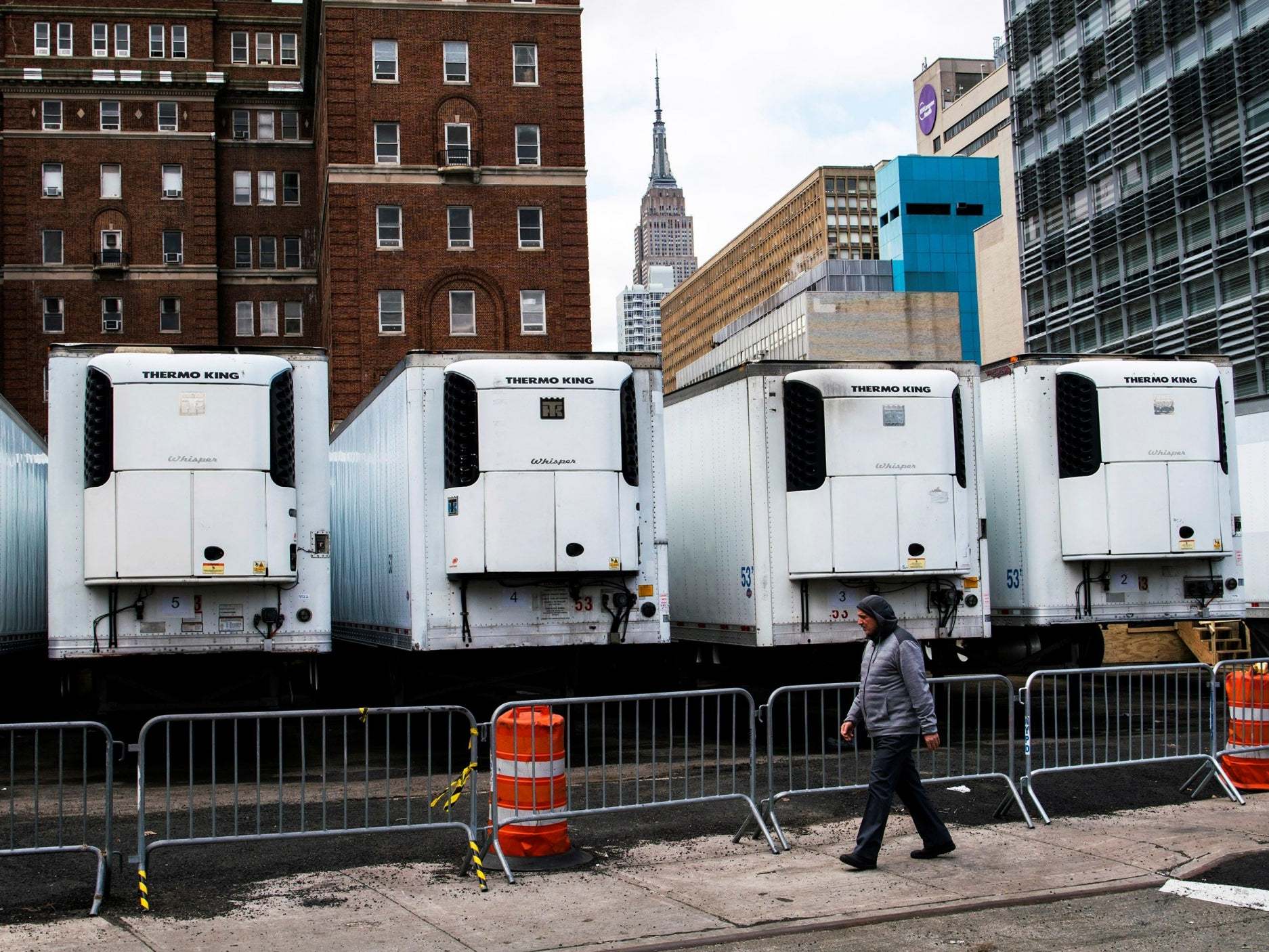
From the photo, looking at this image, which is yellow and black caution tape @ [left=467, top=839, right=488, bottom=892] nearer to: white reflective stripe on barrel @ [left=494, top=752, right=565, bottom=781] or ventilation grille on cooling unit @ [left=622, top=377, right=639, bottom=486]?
white reflective stripe on barrel @ [left=494, top=752, right=565, bottom=781]

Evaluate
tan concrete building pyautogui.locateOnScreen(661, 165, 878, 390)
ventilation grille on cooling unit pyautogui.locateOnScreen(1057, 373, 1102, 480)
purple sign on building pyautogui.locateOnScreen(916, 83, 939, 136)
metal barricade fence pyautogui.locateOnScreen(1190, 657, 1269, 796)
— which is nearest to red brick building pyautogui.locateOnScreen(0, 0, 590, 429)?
ventilation grille on cooling unit pyautogui.locateOnScreen(1057, 373, 1102, 480)

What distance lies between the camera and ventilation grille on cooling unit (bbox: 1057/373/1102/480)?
49.0ft

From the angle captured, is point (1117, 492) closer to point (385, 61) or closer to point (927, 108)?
point (385, 61)


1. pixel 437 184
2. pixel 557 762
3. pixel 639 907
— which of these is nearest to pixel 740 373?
pixel 557 762

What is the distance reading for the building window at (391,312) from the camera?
178 ft

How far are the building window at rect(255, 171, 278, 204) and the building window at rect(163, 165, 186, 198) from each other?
361cm

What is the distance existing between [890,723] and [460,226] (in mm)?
48069

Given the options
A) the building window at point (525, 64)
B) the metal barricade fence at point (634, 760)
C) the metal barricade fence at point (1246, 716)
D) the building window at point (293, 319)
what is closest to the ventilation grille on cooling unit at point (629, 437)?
the metal barricade fence at point (634, 760)

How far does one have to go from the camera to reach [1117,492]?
14.9 metres

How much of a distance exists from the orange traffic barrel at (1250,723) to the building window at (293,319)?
62728 millimetres

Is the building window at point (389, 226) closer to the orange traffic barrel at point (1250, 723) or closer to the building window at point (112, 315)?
the building window at point (112, 315)

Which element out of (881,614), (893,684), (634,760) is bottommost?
(634,760)

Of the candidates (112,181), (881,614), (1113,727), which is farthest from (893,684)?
(112,181)

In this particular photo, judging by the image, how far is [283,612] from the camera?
13.1 meters
